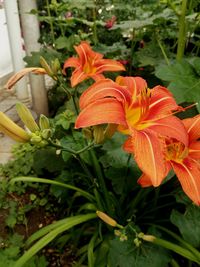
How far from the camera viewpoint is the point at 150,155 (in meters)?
0.65

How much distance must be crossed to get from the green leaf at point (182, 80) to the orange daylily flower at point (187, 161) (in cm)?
19

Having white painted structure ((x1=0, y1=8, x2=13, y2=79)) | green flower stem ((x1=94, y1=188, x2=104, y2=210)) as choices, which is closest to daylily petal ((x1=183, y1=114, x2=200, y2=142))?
green flower stem ((x1=94, y1=188, x2=104, y2=210))

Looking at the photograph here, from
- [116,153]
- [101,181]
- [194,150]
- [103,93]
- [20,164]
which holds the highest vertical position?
[103,93]

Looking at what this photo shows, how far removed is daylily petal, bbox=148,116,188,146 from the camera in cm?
72

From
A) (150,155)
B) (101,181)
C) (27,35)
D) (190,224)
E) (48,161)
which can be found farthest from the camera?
(27,35)

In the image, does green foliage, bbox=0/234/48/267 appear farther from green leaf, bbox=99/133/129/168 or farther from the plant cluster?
green leaf, bbox=99/133/129/168

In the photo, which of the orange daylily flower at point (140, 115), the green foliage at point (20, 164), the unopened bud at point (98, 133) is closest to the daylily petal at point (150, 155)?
the orange daylily flower at point (140, 115)

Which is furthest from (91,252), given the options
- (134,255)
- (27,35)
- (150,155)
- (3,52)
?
(3,52)

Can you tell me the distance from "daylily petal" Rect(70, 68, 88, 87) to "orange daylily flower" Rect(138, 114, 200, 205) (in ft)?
1.40

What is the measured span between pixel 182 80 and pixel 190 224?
51cm

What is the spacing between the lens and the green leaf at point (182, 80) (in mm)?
1090

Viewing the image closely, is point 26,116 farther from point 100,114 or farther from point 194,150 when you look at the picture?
point 194,150

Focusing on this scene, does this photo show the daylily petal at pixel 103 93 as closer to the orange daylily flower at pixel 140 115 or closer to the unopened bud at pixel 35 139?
the orange daylily flower at pixel 140 115

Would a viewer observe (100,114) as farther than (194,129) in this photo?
No
